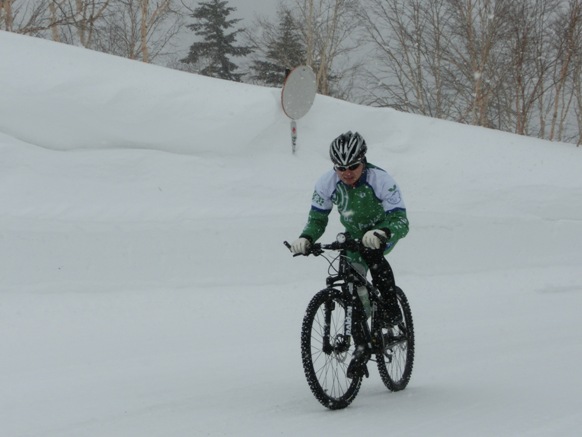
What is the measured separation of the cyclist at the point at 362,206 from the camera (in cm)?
494

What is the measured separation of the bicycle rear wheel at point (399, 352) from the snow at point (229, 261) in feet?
0.50

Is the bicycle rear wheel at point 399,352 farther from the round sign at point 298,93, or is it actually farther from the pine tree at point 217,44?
the pine tree at point 217,44

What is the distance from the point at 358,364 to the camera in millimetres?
4961

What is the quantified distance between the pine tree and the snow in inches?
994

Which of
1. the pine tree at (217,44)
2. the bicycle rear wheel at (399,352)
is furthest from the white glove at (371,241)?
the pine tree at (217,44)

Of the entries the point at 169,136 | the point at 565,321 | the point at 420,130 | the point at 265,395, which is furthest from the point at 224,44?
the point at 265,395

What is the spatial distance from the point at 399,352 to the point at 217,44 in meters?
36.6

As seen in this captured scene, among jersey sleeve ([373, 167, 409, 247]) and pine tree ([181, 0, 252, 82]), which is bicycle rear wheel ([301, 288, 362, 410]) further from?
pine tree ([181, 0, 252, 82])

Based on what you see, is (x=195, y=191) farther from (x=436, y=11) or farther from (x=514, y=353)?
(x=436, y=11)

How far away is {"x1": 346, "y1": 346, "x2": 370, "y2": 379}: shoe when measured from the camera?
494cm

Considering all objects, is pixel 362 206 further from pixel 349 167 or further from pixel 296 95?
pixel 296 95

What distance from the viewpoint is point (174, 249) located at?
33.2 ft

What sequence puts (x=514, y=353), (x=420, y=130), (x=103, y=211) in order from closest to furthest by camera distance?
1. (x=514, y=353)
2. (x=103, y=211)
3. (x=420, y=130)

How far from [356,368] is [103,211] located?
20.4 ft
